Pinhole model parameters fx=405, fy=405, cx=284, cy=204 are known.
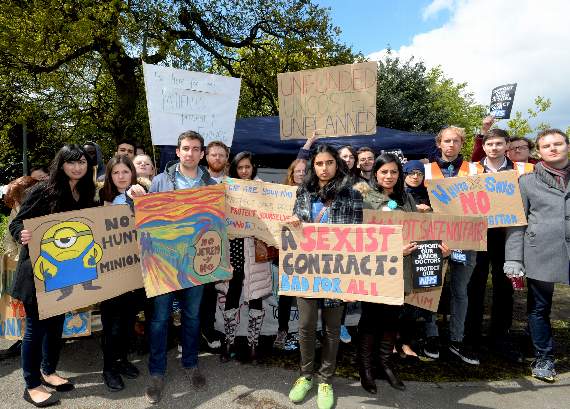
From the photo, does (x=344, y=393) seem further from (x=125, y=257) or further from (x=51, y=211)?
(x=51, y=211)

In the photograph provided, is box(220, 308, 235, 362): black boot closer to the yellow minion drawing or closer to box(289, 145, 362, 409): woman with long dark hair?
box(289, 145, 362, 409): woman with long dark hair

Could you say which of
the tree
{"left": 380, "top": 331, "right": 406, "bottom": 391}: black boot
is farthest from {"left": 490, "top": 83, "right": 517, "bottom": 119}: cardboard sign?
the tree

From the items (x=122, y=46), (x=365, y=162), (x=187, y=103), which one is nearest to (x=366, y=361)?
(x=365, y=162)

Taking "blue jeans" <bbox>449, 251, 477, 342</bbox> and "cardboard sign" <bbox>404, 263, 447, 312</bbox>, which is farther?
"blue jeans" <bbox>449, 251, 477, 342</bbox>

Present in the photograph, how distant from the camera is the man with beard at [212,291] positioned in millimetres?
3957

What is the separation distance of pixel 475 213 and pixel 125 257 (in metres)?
3.16

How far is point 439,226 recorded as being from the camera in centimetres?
344

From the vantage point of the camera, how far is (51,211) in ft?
9.99

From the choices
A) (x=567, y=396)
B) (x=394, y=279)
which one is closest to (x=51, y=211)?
(x=394, y=279)

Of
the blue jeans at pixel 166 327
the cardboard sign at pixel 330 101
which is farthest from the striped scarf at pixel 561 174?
the blue jeans at pixel 166 327

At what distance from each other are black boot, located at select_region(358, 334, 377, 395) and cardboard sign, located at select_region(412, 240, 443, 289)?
641mm

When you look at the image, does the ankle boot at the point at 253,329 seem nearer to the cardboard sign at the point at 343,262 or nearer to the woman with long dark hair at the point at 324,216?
the woman with long dark hair at the point at 324,216

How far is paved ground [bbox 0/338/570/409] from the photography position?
3209mm

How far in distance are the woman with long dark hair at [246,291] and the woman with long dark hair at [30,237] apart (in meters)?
1.35
